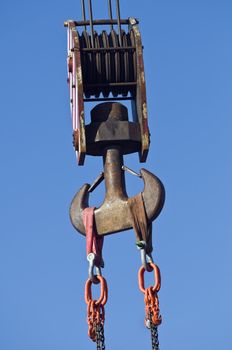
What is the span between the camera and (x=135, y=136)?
9.12 m

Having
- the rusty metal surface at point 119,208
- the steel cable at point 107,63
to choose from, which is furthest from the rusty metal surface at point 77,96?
the rusty metal surface at point 119,208

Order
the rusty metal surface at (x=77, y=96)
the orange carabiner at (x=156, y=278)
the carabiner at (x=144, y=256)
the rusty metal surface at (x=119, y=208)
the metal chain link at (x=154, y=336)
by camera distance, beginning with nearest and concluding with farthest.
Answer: the metal chain link at (x=154, y=336) → the orange carabiner at (x=156, y=278) → the carabiner at (x=144, y=256) → the rusty metal surface at (x=119, y=208) → the rusty metal surface at (x=77, y=96)

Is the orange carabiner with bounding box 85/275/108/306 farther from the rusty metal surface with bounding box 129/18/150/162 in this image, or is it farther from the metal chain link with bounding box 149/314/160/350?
the rusty metal surface with bounding box 129/18/150/162

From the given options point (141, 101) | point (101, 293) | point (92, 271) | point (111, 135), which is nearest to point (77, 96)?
point (111, 135)

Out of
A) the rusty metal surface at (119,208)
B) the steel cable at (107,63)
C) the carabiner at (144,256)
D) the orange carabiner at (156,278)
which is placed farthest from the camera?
the steel cable at (107,63)

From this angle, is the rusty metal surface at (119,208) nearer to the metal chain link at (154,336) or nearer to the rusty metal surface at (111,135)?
the rusty metal surface at (111,135)

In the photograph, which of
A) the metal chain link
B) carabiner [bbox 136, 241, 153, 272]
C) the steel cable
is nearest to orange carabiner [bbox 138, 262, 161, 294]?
carabiner [bbox 136, 241, 153, 272]

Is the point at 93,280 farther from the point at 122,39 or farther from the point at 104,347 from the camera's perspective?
the point at 122,39

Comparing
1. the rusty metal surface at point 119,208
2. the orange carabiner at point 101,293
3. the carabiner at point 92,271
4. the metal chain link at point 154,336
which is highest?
the rusty metal surface at point 119,208

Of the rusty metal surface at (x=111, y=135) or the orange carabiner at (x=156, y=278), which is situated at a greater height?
the rusty metal surface at (x=111, y=135)

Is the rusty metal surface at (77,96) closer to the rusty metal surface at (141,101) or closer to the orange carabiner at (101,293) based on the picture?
the rusty metal surface at (141,101)

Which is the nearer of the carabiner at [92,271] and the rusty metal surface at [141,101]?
the carabiner at [92,271]

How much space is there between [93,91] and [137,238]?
59.9 inches

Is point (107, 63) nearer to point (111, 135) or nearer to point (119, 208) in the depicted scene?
point (111, 135)
